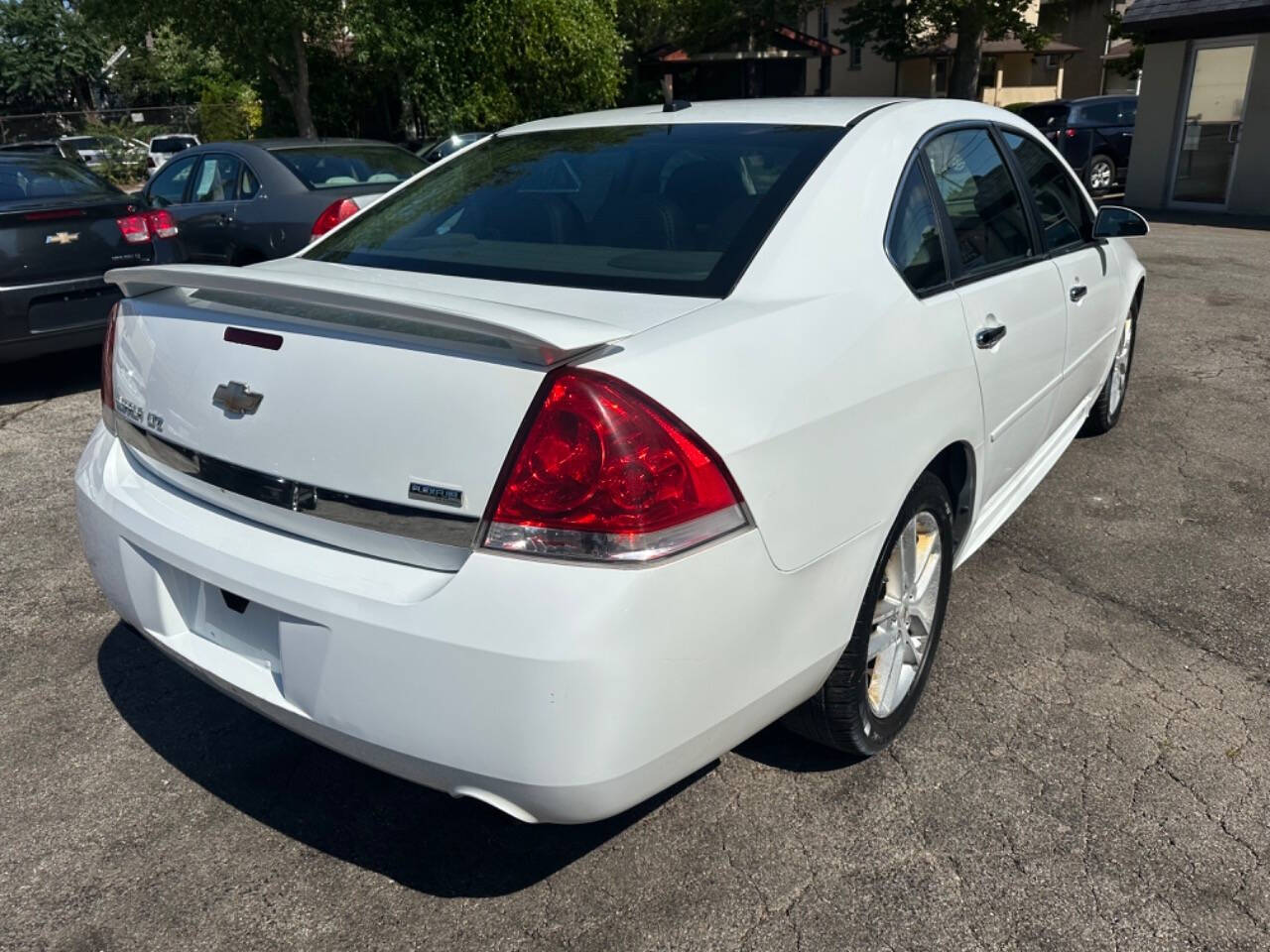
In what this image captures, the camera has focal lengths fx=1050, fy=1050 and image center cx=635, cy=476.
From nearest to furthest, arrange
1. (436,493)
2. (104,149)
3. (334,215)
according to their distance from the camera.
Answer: (436,493), (334,215), (104,149)

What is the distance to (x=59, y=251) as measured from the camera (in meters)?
6.31

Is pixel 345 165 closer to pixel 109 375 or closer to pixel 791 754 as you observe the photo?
pixel 109 375

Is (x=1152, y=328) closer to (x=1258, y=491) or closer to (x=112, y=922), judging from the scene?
(x=1258, y=491)

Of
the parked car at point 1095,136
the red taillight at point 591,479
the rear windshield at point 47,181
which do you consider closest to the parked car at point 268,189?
the rear windshield at point 47,181

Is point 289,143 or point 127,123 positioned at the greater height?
point 289,143

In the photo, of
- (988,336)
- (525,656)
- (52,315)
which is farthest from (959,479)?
(52,315)

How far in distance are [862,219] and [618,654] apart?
1.34 m

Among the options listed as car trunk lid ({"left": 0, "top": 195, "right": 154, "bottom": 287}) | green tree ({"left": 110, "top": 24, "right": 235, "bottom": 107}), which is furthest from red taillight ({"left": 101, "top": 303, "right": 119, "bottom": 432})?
green tree ({"left": 110, "top": 24, "right": 235, "bottom": 107})

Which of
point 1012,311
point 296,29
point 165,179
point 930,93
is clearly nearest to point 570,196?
point 1012,311

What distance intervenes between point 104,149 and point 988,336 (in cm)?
3601

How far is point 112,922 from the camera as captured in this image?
2.27 m

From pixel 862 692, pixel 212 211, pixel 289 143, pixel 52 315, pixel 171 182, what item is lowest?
pixel 862 692

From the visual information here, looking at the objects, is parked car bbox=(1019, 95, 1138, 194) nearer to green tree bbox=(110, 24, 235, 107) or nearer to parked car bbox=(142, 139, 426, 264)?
parked car bbox=(142, 139, 426, 264)

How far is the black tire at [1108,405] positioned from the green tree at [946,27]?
19916mm
